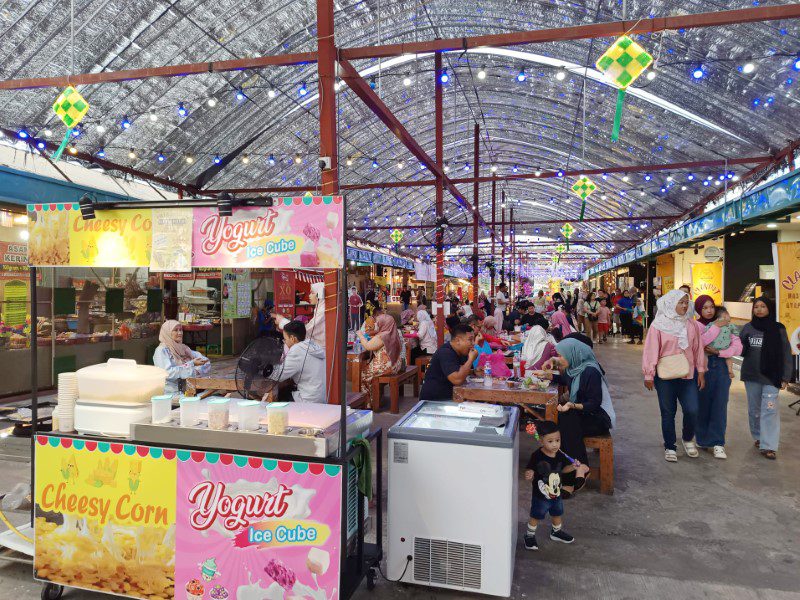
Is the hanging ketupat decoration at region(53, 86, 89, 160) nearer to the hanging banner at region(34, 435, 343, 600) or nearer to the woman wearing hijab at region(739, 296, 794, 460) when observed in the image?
the hanging banner at region(34, 435, 343, 600)

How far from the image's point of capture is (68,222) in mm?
3000

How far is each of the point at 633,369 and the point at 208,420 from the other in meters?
10.4

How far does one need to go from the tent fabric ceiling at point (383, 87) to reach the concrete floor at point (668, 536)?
5.40m

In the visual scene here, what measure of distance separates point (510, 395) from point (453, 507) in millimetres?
2251

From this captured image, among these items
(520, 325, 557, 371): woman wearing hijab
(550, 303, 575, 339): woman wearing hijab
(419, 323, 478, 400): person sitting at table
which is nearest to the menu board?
(550, 303, 575, 339): woman wearing hijab

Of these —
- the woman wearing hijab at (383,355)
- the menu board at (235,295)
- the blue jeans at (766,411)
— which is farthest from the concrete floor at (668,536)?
the menu board at (235,295)

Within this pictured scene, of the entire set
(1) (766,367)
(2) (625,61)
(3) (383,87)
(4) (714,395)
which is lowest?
(4) (714,395)

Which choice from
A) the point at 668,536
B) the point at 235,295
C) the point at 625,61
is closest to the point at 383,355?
the point at 668,536

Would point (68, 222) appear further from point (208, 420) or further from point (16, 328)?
point (16, 328)

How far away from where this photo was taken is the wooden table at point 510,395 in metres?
4.69

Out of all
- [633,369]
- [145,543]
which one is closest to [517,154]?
[633,369]

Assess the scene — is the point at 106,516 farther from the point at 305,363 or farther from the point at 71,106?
the point at 71,106

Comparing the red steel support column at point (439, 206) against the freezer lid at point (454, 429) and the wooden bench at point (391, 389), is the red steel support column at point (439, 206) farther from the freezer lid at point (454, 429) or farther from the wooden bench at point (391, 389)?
the freezer lid at point (454, 429)

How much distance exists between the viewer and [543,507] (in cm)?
342
